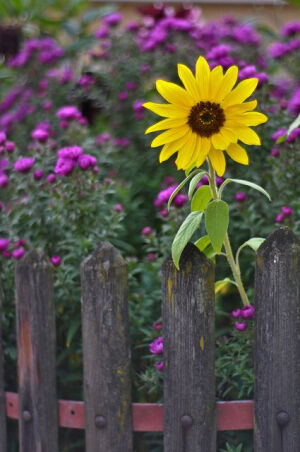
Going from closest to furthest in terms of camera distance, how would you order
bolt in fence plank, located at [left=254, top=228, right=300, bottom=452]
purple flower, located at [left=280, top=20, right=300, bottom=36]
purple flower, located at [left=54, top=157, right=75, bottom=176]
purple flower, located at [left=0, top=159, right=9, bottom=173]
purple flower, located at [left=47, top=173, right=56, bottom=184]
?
1. bolt in fence plank, located at [left=254, top=228, right=300, bottom=452]
2. purple flower, located at [left=54, top=157, right=75, bottom=176]
3. purple flower, located at [left=47, top=173, right=56, bottom=184]
4. purple flower, located at [left=0, top=159, right=9, bottom=173]
5. purple flower, located at [left=280, top=20, right=300, bottom=36]

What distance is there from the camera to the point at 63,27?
13.7 feet

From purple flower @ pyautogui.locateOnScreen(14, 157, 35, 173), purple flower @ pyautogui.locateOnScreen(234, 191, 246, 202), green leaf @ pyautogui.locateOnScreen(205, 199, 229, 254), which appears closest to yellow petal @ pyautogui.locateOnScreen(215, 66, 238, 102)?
green leaf @ pyautogui.locateOnScreen(205, 199, 229, 254)

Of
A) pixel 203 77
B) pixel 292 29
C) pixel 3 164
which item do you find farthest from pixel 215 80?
pixel 292 29

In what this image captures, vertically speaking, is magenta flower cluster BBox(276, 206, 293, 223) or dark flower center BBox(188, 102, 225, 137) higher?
dark flower center BBox(188, 102, 225, 137)

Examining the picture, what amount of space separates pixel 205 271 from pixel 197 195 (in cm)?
18

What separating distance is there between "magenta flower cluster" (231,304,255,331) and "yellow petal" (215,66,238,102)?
0.59 meters

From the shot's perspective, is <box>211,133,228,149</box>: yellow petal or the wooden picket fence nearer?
<box>211,133,228,149</box>: yellow petal

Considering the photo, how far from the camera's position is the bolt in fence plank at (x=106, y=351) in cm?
186

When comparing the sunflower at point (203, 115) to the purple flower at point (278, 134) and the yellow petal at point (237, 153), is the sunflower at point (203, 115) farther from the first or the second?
the purple flower at point (278, 134)

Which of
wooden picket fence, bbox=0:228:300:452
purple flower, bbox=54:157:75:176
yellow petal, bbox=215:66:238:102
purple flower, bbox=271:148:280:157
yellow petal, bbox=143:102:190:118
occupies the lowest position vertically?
wooden picket fence, bbox=0:228:300:452

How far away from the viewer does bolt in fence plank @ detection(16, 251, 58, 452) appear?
1974 millimetres

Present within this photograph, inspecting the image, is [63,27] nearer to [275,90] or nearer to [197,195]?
[275,90]

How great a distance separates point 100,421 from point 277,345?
1.64 feet

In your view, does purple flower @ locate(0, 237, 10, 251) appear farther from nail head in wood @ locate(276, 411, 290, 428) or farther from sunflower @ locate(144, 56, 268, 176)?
nail head in wood @ locate(276, 411, 290, 428)
